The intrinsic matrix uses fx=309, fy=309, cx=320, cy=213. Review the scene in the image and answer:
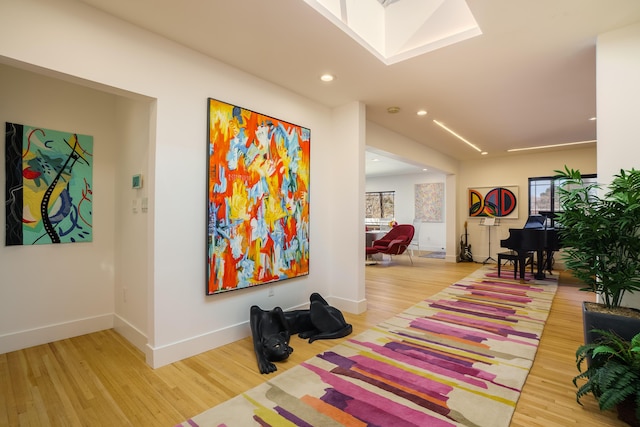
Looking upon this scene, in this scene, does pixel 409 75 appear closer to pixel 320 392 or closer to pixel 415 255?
pixel 320 392

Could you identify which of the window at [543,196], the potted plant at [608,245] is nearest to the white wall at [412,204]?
the window at [543,196]

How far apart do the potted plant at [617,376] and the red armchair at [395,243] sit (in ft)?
16.6

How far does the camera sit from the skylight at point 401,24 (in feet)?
8.39

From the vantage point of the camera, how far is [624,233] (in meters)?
2.08

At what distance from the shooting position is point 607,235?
2105 millimetres

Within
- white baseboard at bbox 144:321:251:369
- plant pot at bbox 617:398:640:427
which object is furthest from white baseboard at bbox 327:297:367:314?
plant pot at bbox 617:398:640:427

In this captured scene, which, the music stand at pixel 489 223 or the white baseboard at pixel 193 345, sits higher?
the music stand at pixel 489 223

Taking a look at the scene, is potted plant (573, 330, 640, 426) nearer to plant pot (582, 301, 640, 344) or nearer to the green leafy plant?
plant pot (582, 301, 640, 344)

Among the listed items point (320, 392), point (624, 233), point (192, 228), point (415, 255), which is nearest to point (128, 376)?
point (192, 228)

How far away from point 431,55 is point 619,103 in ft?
4.84

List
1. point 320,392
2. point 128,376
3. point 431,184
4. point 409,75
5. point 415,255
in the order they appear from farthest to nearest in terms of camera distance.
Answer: point 431,184 < point 415,255 < point 409,75 < point 128,376 < point 320,392

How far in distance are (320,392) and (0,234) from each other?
2.99 m

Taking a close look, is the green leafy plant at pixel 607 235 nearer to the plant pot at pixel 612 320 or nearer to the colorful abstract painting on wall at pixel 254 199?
the plant pot at pixel 612 320

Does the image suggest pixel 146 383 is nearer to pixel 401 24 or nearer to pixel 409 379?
pixel 409 379
